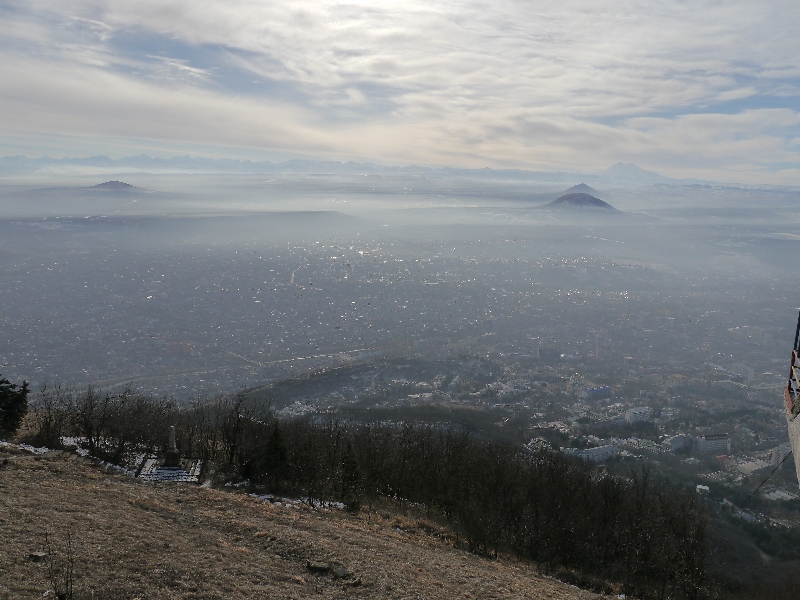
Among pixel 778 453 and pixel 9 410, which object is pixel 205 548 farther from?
pixel 778 453

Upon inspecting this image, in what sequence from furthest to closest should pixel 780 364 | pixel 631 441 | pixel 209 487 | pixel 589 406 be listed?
pixel 780 364 → pixel 589 406 → pixel 631 441 → pixel 209 487

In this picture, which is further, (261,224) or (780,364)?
(261,224)

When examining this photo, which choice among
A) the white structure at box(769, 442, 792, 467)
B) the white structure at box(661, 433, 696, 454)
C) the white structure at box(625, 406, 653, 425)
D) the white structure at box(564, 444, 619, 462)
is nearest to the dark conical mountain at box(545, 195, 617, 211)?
the white structure at box(625, 406, 653, 425)

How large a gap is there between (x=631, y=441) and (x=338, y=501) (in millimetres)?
22410

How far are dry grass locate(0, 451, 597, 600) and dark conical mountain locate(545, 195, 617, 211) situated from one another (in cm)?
17376

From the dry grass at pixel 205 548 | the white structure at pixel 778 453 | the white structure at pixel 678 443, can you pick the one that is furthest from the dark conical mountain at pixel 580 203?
the dry grass at pixel 205 548

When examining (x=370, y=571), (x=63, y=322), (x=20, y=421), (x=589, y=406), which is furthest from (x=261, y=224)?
(x=370, y=571)

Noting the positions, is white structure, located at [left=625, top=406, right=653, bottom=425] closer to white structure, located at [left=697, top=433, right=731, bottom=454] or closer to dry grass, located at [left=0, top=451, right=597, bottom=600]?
white structure, located at [left=697, top=433, right=731, bottom=454]

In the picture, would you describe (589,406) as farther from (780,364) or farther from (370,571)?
(370,571)

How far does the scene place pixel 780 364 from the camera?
157ft

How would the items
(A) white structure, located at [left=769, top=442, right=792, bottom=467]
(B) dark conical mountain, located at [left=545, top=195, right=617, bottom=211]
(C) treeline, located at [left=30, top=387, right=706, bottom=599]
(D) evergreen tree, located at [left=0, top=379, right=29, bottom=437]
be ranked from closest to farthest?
(C) treeline, located at [left=30, top=387, right=706, bottom=599]
(D) evergreen tree, located at [left=0, top=379, right=29, bottom=437]
(A) white structure, located at [left=769, top=442, right=792, bottom=467]
(B) dark conical mountain, located at [left=545, top=195, right=617, bottom=211]

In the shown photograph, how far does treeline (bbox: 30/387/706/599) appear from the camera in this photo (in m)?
12.1

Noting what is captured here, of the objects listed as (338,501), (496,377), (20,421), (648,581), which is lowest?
(496,377)

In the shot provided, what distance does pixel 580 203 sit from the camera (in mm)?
173375
